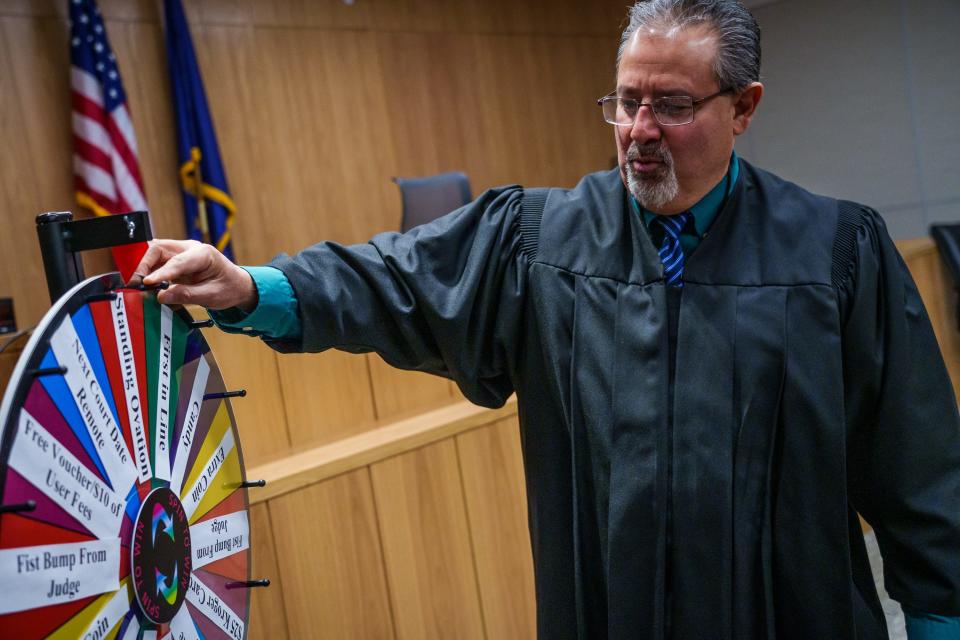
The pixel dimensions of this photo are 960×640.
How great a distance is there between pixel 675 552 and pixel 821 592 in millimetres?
219

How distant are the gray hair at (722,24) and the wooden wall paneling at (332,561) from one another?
1554 mm

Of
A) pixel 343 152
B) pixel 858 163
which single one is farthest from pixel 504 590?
pixel 858 163

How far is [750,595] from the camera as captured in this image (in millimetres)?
1351

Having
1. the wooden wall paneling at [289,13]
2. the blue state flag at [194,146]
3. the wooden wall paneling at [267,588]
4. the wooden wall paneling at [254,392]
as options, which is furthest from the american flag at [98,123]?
the wooden wall paneling at [267,588]

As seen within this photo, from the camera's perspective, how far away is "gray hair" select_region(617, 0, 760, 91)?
4.54 ft

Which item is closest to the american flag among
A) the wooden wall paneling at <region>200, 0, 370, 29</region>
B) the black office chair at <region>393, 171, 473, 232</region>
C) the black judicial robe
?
the wooden wall paneling at <region>200, 0, 370, 29</region>

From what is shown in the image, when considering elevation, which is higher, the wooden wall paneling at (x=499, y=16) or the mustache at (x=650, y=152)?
the wooden wall paneling at (x=499, y=16)

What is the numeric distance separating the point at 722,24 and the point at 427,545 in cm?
184

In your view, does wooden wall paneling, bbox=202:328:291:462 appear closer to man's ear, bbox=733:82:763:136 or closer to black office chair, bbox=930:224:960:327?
man's ear, bbox=733:82:763:136

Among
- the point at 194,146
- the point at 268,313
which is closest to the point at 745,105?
the point at 268,313

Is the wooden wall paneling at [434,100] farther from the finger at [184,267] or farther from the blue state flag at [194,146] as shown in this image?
the finger at [184,267]

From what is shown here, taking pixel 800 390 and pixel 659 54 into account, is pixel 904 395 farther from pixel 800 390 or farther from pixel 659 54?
pixel 659 54

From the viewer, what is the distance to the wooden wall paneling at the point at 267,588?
7.82 feet

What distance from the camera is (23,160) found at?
14.3 feet
